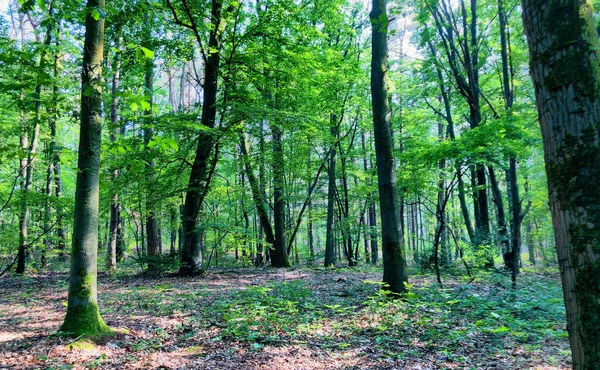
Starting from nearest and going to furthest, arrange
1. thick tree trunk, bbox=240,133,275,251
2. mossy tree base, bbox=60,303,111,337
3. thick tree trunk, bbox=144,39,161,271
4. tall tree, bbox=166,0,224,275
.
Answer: mossy tree base, bbox=60,303,111,337
thick tree trunk, bbox=144,39,161,271
tall tree, bbox=166,0,224,275
thick tree trunk, bbox=240,133,275,251

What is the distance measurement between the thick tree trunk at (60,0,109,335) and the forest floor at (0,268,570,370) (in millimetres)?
305

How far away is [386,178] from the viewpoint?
21.9 ft

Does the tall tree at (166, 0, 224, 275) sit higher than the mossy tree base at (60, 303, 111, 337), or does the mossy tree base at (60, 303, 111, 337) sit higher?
the tall tree at (166, 0, 224, 275)

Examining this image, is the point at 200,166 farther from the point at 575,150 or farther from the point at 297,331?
the point at 575,150

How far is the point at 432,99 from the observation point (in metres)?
19.8

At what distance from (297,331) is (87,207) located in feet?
10.6

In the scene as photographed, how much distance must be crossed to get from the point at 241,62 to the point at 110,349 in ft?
27.7

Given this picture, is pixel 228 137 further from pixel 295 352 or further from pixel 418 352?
pixel 418 352

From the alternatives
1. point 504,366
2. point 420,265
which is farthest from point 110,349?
point 420,265

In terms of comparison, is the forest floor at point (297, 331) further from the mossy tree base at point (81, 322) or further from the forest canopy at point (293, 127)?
the forest canopy at point (293, 127)

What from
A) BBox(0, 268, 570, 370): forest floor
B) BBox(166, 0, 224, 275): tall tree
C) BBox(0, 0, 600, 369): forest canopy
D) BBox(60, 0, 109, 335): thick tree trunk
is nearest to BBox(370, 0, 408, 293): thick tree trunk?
BBox(0, 0, 600, 369): forest canopy

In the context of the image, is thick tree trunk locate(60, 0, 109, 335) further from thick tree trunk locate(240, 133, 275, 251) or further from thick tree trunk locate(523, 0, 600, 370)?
thick tree trunk locate(240, 133, 275, 251)

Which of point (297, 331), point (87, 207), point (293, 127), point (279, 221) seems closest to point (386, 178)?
point (297, 331)

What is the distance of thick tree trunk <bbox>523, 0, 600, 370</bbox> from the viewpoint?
1.83m
